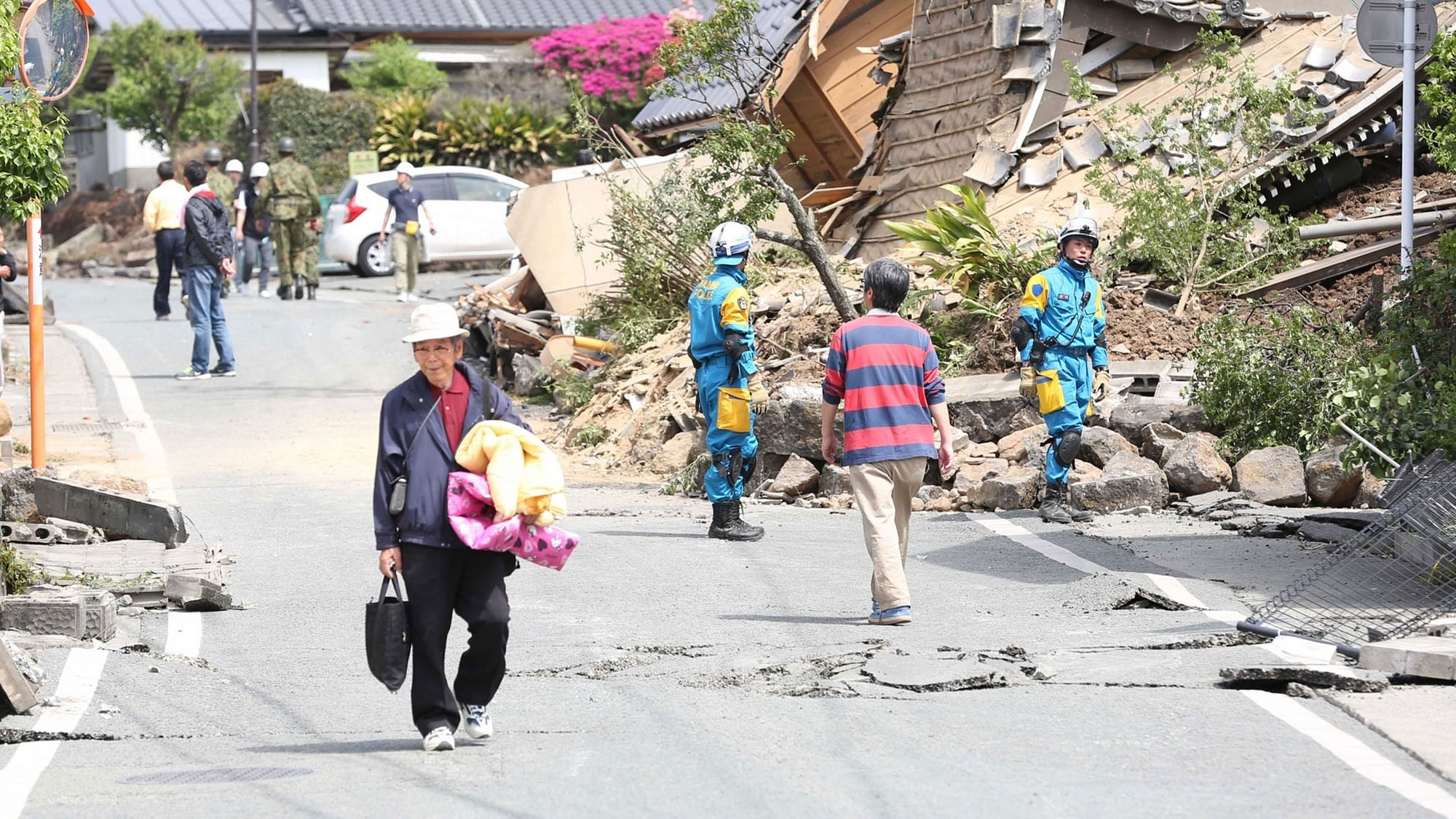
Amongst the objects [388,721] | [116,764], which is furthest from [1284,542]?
[116,764]

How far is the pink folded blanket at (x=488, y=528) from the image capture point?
19.1ft

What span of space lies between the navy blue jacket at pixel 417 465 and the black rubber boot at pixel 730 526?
191 inches

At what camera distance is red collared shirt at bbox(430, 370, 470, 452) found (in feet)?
19.7

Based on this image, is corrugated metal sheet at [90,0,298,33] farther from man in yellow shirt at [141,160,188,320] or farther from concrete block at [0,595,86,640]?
concrete block at [0,595,86,640]

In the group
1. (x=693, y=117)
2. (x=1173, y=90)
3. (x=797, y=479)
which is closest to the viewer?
(x=797, y=479)

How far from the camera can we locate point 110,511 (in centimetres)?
1028

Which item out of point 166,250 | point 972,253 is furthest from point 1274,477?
point 166,250

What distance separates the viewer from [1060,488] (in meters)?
11.5

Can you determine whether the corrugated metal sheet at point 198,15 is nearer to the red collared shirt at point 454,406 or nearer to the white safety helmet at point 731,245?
the white safety helmet at point 731,245

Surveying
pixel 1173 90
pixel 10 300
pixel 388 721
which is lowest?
pixel 388 721

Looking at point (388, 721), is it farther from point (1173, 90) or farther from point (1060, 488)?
point (1173, 90)

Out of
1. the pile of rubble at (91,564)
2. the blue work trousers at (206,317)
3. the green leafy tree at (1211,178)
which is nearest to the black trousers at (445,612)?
the pile of rubble at (91,564)

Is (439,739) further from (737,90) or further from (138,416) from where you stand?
(737,90)

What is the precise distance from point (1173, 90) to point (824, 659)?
11321 mm
